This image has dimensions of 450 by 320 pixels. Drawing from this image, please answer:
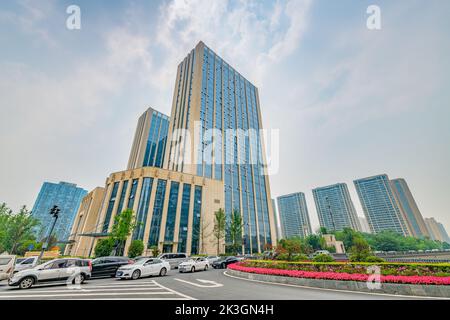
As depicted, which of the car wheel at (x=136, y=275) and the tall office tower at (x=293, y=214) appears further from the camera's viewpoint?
the tall office tower at (x=293, y=214)

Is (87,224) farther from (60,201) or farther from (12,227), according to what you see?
(60,201)

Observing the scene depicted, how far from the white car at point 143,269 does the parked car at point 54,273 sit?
2.08 m

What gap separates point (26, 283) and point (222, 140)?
5448 centimetres

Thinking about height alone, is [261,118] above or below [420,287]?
above

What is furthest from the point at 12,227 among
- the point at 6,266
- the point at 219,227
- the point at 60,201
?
the point at 60,201

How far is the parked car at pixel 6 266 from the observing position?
1201cm

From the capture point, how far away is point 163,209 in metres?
41.2

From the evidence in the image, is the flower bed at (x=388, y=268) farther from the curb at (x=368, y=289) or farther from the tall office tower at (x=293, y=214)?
the tall office tower at (x=293, y=214)

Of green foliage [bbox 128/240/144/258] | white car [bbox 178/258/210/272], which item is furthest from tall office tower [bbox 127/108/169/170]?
white car [bbox 178/258/210/272]

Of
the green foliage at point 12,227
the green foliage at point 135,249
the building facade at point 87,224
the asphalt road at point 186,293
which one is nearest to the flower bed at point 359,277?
the asphalt road at point 186,293

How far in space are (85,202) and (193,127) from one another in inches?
1573

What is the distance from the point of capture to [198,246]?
141 ft
